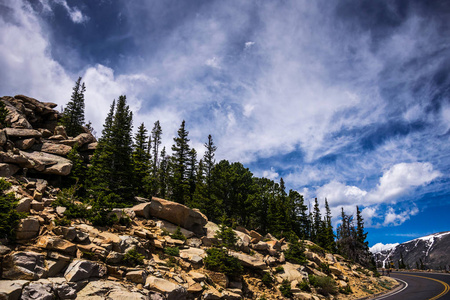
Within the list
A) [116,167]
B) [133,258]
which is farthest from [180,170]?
[133,258]

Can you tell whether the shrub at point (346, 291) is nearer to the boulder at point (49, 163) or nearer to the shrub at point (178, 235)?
the shrub at point (178, 235)

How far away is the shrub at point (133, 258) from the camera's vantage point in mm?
14143

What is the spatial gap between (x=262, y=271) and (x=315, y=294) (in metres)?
6.72

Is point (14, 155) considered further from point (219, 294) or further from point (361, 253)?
point (361, 253)

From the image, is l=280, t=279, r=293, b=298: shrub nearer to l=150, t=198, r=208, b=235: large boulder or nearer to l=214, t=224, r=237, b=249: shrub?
l=214, t=224, r=237, b=249: shrub

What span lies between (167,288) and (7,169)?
54.5ft

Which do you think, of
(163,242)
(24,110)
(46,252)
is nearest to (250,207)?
(163,242)

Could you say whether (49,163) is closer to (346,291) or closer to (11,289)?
(11,289)

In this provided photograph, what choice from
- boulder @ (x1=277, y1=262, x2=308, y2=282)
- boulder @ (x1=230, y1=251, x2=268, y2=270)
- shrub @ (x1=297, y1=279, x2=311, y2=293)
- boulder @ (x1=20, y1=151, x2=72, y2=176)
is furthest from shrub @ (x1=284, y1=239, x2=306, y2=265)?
boulder @ (x1=20, y1=151, x2=72, y2=176)

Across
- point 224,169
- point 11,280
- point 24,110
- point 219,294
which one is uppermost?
point 24,110

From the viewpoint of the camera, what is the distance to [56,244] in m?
11.8

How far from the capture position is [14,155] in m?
19.5

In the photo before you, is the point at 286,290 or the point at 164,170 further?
the point at 164,170

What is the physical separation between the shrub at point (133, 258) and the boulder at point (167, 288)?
1.51 metres
